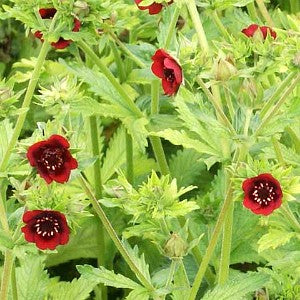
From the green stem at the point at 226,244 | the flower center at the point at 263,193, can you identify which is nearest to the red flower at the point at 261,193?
the flower center at the point at 263,193

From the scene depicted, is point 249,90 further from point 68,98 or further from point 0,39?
point 0,39

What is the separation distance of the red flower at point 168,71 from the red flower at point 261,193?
0.74ft

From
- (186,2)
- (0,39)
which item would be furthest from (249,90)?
(0,39)

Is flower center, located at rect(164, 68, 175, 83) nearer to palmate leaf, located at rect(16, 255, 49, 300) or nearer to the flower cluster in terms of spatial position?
the flower cluster

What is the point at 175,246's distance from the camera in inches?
60.6

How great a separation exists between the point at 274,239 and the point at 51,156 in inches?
21.8

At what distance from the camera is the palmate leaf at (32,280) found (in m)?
2.02

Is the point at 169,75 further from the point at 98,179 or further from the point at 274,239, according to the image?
the point at 98,179

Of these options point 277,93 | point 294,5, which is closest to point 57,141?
point 277,93

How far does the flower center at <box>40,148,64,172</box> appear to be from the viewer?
146 cm

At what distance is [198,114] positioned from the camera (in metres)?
1.58

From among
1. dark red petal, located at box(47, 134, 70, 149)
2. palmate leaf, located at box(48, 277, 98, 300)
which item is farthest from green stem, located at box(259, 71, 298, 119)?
palmate leaf, located at box(48, 277, 98, 300)

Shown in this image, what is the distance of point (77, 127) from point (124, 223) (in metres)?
0.69

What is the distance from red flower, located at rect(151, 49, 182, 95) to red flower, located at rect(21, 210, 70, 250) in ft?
1.08
